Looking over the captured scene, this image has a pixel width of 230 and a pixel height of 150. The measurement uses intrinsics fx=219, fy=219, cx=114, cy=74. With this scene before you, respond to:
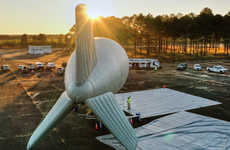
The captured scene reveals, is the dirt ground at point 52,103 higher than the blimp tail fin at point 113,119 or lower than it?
lower

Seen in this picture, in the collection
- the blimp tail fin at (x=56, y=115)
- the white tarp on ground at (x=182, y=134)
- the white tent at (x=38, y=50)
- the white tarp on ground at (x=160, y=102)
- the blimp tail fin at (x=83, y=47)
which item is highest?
the white tent at (x=38, y=50)

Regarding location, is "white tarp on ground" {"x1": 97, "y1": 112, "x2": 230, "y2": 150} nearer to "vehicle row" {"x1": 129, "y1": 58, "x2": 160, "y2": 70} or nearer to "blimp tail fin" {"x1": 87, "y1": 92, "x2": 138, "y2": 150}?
"blimp tail fin" {"x1": 87, "y1": 92, "x2": 138, "y2": 150}

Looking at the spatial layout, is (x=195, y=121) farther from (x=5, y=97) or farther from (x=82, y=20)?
(x=5, y=97)

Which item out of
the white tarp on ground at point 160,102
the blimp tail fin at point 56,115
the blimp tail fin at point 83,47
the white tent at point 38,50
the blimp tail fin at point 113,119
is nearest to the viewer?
the blimp tail fin at point 83,47

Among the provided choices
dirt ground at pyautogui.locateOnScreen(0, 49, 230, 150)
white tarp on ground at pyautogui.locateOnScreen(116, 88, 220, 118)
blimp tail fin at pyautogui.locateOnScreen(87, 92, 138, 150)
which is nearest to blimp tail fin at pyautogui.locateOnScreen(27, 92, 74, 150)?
blimp tail fin at pyautogui.locateOnScreen(87, 92, 138, 150)

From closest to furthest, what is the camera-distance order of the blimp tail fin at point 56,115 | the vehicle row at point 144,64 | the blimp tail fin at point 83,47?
1. the blimp tail fin at point 83,47
2. the blimp tail fin at point 56,115
3. the vehicle row at point 144,64

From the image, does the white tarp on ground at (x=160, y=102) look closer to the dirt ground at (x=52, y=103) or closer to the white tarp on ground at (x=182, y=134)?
the dirt ground at (x=52, y=103)

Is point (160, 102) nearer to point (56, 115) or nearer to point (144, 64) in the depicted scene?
point (56, 115)

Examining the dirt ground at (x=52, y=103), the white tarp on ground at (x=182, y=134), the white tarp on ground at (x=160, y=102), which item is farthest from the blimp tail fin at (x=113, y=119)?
the white tarp on ground at (x=160, y=102)
